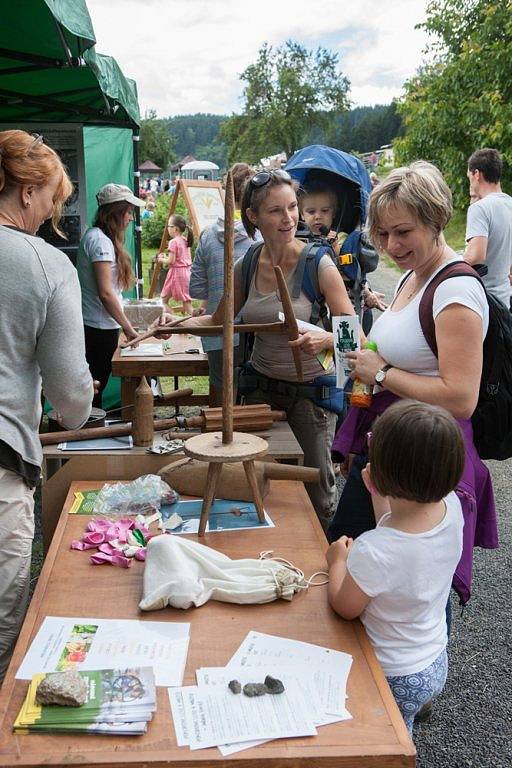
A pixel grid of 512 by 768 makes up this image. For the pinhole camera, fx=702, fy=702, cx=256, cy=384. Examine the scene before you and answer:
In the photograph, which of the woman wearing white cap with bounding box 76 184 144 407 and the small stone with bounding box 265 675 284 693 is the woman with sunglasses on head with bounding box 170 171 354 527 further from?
the woman wearing white cap with bounding box 76 184 144 407

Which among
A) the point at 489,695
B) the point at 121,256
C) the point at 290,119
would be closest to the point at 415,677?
the point at 489,695

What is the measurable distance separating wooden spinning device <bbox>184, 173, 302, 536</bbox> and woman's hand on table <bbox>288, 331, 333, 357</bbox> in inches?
14.5

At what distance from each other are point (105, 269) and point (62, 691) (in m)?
3.19

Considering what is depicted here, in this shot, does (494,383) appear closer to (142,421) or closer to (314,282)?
(314,282)

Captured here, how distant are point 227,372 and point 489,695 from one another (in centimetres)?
161

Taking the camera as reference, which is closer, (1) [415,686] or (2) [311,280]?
(1) [415,686]

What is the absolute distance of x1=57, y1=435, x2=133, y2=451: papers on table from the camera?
2420mm

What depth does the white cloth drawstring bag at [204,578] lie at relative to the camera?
5.25 feet

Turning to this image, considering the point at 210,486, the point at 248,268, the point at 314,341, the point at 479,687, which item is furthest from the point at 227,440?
→ the point at 479,687

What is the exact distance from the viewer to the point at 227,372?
6.12ft

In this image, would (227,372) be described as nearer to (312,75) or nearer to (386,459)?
(386,459)

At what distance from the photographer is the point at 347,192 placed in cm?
344

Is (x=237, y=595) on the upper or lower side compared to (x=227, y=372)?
lower

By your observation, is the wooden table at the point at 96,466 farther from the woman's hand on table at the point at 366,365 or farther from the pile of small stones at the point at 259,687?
the pile of small stones at the point at 259,687
